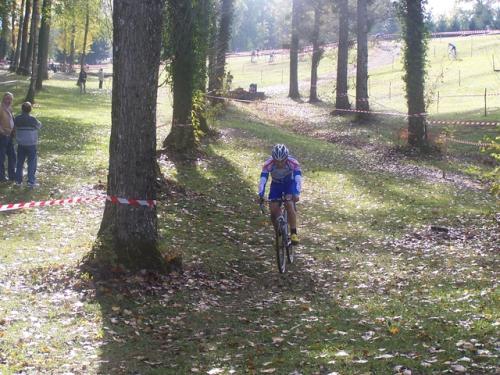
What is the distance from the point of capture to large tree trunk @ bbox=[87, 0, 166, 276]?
935 centimetres

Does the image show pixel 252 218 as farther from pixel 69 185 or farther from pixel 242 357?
pixel 242 357

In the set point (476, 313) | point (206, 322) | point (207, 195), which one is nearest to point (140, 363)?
point (206, 322)

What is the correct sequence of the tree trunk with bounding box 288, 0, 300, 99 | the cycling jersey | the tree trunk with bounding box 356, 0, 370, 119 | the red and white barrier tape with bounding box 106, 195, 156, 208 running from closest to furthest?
the red and white barrier tape with bounding box 106, 195, 156, 208
the cycling jersey
the tree trunk with bounding box 356, 0, 370, 119
the tree trunk with bounding box 288, 0, 300, 99

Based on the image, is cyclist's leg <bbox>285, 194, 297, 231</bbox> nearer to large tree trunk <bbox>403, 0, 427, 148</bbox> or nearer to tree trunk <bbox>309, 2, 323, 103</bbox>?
large tree trunk <bbox>403, 0, 427, 148</bbox>

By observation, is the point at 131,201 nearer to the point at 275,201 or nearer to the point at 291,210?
the point at 275,201

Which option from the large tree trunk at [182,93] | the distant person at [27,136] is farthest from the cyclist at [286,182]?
the large tree trunk at [182,93]

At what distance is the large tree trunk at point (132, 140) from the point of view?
30.7ft

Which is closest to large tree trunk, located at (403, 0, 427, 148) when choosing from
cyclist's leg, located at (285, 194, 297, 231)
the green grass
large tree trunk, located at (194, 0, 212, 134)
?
the green grass

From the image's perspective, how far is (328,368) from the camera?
6578 millimetres

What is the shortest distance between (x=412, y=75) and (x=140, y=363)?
20.0 meters

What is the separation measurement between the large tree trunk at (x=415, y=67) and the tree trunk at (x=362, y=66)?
5939 mm

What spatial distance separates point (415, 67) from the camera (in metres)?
24.2

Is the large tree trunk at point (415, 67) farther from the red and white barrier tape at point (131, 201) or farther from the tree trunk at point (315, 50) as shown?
the tree trunk at point (315, 50)

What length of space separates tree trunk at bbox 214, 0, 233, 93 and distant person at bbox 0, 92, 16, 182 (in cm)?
1381
